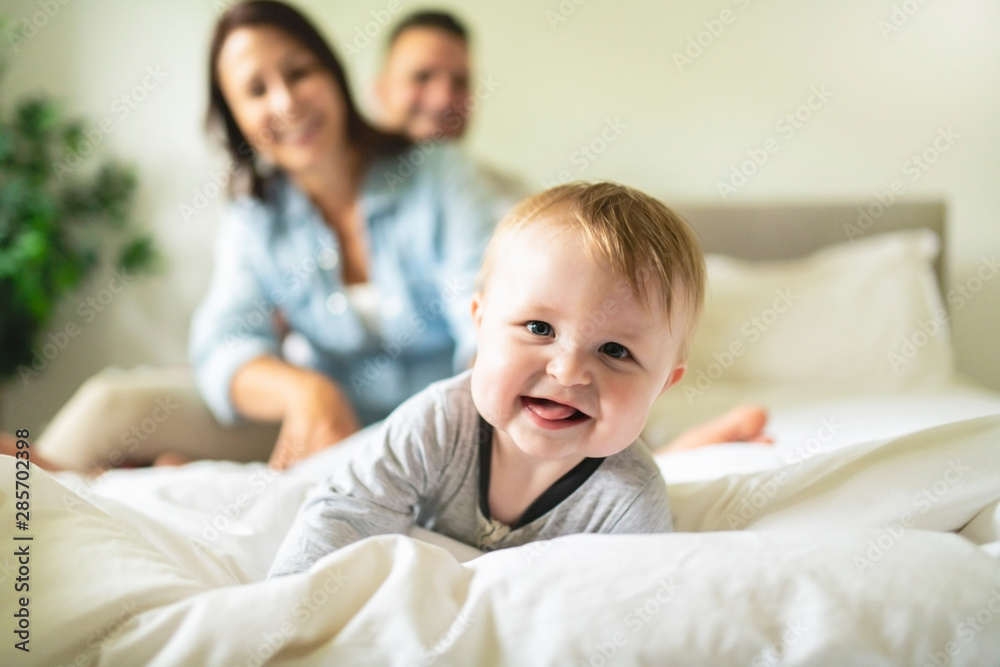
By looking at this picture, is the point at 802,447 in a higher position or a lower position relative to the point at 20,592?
lower

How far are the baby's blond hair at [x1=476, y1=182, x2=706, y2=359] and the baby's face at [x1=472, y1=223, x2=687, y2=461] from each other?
0.04 feet

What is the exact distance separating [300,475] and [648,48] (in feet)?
6.18


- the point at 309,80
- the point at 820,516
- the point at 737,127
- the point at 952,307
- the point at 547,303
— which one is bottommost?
the point at 952,307

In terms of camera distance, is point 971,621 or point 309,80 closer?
point 971,621

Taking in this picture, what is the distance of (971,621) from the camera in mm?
542

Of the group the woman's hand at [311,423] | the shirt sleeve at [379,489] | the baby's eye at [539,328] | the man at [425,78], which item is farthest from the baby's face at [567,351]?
the man at [425,78]

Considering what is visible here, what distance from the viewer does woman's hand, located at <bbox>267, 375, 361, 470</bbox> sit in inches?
57.7

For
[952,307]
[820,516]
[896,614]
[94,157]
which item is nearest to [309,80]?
[94,157]

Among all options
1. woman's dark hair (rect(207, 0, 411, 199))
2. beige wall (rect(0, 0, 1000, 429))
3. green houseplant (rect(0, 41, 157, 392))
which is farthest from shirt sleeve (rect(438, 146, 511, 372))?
green houseplant (rect(0, 41, 157, 392))

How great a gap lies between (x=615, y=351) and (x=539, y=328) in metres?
0.08

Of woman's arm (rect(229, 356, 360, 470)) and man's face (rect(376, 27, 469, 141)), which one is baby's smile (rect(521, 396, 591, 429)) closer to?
woman's arm (rect(229, 356, 360, 470))

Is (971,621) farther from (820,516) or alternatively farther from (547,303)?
(547,303)

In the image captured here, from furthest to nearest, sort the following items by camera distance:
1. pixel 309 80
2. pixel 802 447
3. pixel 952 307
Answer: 1. pixel 952 307
2. pixel 309 80
3. pixel 802 447

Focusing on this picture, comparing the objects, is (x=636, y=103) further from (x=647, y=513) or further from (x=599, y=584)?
(x=599, y=584)
